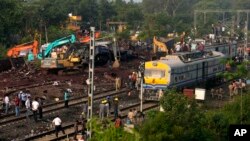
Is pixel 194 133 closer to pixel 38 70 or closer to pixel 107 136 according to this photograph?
pixel 107 136

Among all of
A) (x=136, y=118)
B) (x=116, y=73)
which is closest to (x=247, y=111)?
(x=136, y=118)

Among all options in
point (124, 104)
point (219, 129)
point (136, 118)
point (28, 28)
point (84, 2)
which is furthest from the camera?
point (84, 2)

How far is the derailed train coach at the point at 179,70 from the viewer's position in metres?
37.7

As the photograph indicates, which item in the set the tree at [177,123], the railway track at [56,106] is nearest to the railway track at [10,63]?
the railway track at [56,106]

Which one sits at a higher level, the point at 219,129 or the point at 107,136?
the point at 107,136

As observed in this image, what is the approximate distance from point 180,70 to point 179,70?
0.24m

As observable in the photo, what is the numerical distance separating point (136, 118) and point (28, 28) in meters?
51.3

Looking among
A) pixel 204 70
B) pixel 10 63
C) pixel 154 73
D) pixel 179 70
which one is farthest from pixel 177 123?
pixel 10 63

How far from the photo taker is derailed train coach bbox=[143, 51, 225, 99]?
3769 cm

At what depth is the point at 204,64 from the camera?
44.8 metres

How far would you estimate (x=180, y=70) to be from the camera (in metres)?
39.4

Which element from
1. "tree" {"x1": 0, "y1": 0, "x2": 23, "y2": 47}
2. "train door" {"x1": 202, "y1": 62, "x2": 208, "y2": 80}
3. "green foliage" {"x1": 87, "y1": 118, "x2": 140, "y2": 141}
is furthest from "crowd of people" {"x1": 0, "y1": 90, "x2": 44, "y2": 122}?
"tree" {"x1": 0, "y1": 0, "x2": 23, "y2": 47}

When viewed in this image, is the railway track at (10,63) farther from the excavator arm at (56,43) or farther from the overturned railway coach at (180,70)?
the overturned railway coach at (180,70)

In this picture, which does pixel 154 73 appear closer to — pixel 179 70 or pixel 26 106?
pixel 179 70
